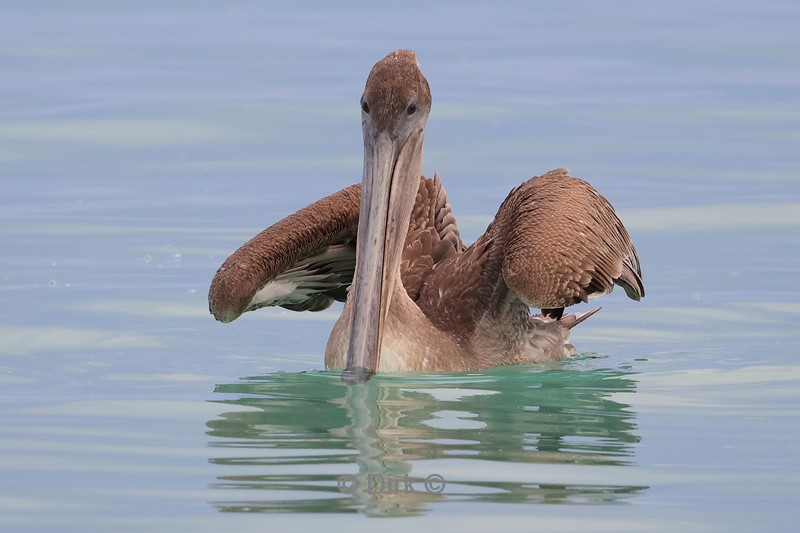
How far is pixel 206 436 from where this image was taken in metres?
7.73

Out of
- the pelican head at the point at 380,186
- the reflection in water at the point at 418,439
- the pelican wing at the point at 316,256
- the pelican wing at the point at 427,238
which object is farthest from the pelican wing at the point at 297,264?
the pelican head at the point at 380,186

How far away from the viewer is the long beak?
871 centimetres

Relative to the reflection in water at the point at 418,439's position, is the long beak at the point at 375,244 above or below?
above

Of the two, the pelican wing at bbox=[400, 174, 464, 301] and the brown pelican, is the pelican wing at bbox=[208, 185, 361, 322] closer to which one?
the brown pelican

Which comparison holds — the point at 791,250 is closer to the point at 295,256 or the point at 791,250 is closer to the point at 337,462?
the point at 295,256

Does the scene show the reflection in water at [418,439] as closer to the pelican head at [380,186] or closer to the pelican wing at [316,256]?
the pelican head at [380,186]

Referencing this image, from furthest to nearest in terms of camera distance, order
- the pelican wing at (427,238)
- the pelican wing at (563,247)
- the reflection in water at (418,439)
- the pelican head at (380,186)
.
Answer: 1. the pelican wing at (427,238)
2. the pelican wing at (563,247)
3. the pelican head at (380,186)
4. the reflection in water at (418,439)

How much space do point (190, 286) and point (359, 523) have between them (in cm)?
561

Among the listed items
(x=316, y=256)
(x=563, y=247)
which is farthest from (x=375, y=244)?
(x=316, y=256)

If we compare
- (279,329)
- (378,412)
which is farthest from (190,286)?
(378,412)

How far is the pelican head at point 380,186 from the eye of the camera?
28.6 ft

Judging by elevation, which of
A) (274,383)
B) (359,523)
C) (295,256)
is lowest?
(359,523)

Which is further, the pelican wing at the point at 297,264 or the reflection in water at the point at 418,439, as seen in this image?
the pelican wing at the point at 297,264

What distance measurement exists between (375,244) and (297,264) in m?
1.51
